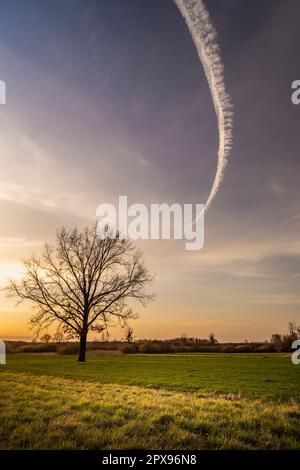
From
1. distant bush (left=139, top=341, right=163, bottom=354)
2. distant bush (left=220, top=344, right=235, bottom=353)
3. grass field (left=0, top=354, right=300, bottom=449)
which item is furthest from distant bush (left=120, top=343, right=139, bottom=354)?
grass field (left=0, top=354, right=300, bottom=449)

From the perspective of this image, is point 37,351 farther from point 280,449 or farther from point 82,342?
point 280,449

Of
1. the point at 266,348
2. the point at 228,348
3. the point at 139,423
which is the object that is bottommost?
the point at 228,348

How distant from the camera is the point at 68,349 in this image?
185 feet

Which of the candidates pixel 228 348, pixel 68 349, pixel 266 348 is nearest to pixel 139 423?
pixel 68 349

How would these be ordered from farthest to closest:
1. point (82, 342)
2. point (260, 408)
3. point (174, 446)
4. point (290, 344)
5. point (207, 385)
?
point (290, 344)
point (82, 342)
point (207, 385)
point (260, 408)
point (174, 446)

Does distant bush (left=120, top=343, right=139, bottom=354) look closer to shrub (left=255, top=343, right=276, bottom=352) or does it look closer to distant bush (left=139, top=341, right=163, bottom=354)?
distant bush (left=139, top=341, right=163, bottom=354)

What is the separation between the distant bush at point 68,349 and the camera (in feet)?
184

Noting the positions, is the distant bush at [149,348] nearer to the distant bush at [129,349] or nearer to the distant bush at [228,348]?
the distant bush at [129,349]

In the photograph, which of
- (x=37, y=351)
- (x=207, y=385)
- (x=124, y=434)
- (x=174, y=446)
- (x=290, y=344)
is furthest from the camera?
(x=290, y=344)

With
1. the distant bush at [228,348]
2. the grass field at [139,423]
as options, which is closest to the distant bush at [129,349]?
the distant bush at [228,348]

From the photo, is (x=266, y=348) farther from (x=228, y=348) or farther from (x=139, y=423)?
(x=139, y=423)

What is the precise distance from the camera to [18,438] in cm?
731
